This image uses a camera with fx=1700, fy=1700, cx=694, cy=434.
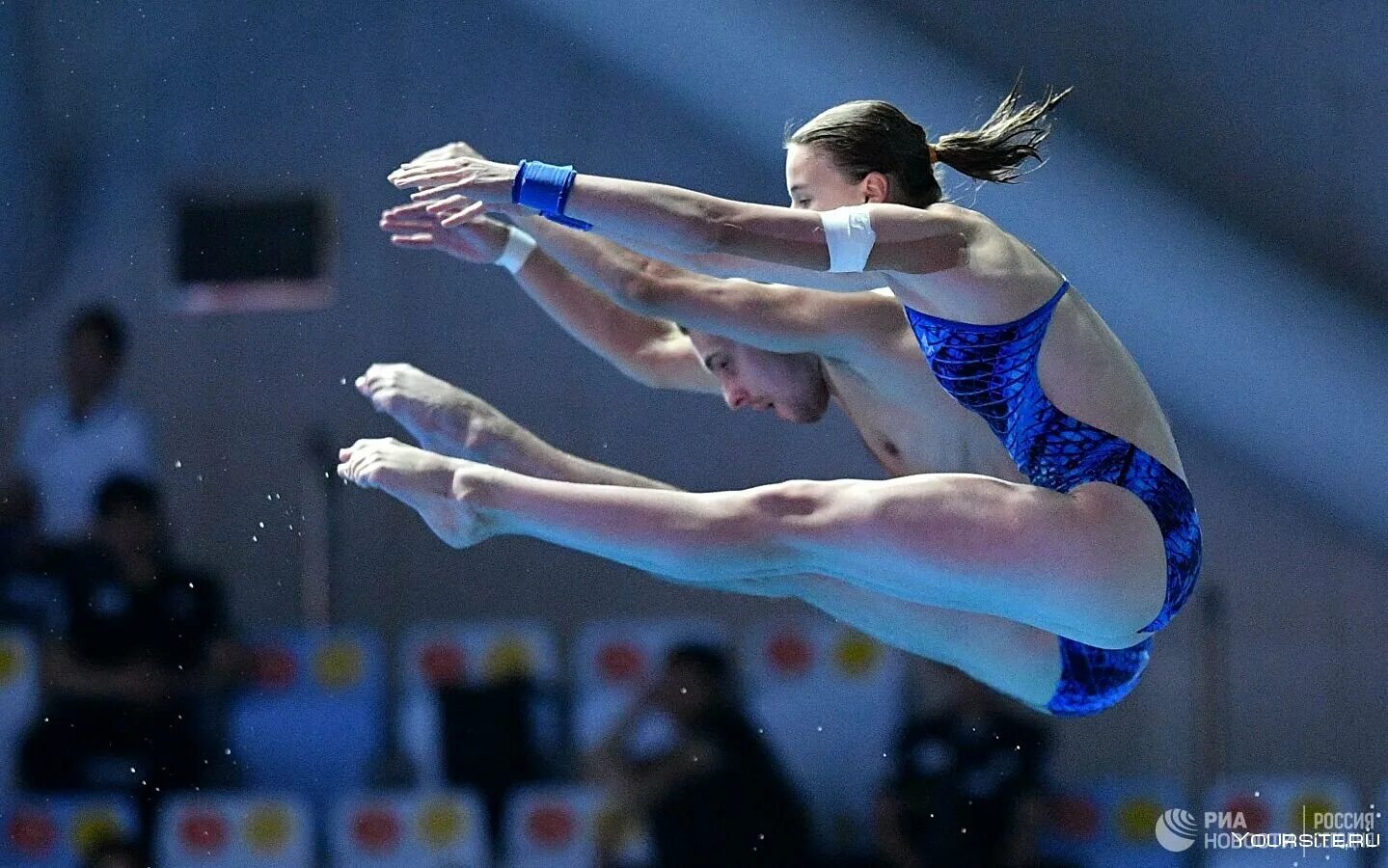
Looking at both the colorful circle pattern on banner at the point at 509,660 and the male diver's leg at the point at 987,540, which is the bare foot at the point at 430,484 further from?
the colorful circle pattern on banner at the point at 509,660

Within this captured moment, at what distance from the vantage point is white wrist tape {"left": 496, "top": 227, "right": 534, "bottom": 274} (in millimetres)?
2877

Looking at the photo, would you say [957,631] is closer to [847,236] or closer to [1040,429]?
[1040,429]

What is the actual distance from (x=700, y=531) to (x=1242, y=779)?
2.43 metres

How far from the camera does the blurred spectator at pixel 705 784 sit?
3900mm

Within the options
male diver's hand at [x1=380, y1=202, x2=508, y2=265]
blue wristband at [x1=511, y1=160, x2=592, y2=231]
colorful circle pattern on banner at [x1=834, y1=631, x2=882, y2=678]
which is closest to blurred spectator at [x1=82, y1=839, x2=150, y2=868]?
colorful circle pattern on banner at [x1=834, y1=631, x2=882, y2=678]

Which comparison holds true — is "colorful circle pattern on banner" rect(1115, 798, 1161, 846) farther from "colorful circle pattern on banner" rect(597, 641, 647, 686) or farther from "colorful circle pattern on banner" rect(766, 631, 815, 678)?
"colorful circle pattern on banner" rect(597, 641, 647, 686)

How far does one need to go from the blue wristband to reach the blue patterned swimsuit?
1.70ft

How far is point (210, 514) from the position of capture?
479 centimetres

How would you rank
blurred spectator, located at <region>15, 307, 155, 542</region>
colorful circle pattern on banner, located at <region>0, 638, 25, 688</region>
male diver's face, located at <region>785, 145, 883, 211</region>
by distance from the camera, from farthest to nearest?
blurred spectator, located at <region>15, 307, 155, 542</region>
colorful circle pattern on banner, located at <region>0, 638, 25, 688</region>
male diver's face, located at <region>785, 145, 883, 211</region>

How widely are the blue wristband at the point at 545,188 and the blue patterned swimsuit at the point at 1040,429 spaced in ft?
1.70

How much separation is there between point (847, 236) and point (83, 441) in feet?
9.94

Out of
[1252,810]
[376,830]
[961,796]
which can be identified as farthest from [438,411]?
[1252,810]

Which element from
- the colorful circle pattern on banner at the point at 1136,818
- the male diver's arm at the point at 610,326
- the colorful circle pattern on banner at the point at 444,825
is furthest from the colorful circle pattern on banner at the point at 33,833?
the colorful circle pattern on banner at the point at 1136,818

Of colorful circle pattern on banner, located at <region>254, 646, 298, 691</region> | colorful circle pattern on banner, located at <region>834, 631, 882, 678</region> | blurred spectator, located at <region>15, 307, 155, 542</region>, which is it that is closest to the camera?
colorful circle pattern on banner, located at <region>834, 631, 882, 678</region>
